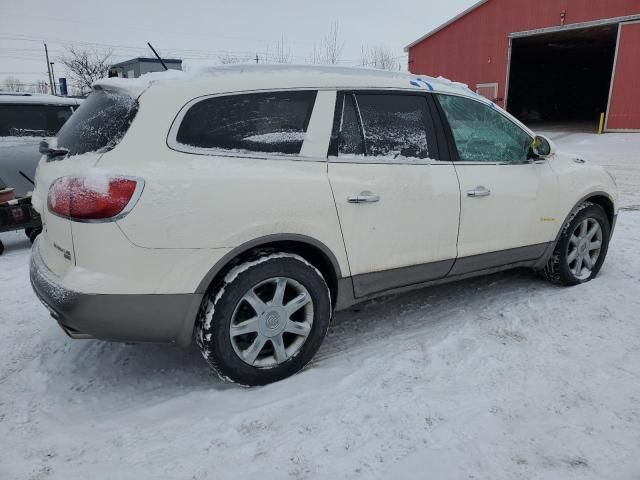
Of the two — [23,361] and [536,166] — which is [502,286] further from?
[23,361]

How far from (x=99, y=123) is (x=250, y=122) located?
2.61 ft

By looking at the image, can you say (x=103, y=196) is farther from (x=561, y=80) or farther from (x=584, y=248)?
(x=561, y=80)

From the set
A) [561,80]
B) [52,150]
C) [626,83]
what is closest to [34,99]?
[52,150]

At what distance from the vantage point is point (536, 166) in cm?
382

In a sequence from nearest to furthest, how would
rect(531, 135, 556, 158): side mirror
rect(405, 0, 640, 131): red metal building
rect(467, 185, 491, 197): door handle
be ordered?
rect(467, 185, 491, 197): door handle → rect(531, 135, 556, 158): side mirror → rect(405, 0, 640, 131): red metal building

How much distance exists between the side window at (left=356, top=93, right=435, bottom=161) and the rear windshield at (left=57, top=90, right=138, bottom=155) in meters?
1.36

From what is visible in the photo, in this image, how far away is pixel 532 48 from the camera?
2650 cm

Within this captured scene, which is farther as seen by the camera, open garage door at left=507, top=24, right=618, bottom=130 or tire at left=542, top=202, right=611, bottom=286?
open garage door at left=507, top=24, right=618, bottom=130

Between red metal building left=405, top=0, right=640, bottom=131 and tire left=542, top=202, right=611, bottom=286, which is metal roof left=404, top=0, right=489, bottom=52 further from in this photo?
tire left=542, top=202, right=611, bottom=286

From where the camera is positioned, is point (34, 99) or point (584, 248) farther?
point (34, 99)

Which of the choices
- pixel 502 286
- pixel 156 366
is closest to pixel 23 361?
pixel 156 366

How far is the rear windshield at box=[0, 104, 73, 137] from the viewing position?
22.0ft

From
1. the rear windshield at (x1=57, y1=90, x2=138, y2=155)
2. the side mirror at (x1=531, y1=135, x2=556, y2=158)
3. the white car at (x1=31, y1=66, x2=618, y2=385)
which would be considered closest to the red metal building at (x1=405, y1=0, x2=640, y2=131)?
the side mirror at (x1=531, y1=135, x2=556, y2=158)

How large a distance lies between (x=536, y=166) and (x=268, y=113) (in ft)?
7.41
